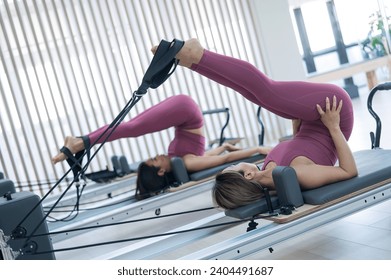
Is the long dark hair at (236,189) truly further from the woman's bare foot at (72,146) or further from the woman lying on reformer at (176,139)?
the woman lying on reformer at (176,139)

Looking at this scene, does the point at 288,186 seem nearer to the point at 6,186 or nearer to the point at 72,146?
the point at 72,146

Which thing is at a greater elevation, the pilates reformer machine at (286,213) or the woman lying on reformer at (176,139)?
the woman lying on reformer at (176,139)

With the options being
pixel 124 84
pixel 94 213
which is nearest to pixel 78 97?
pixel 124 84

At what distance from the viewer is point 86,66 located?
579 centimetres

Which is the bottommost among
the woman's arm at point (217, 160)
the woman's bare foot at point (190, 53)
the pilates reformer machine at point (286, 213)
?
the pilates reformer machine at point (286, 213)

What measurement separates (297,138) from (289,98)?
0.88ft

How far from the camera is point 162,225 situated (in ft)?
13.1

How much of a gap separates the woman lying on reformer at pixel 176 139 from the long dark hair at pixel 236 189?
1.28 m

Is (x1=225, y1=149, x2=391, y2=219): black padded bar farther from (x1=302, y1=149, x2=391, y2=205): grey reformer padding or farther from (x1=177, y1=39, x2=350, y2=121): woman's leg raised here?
(x1=177, y1=39, x2=350, y2=121): woman's leg raised

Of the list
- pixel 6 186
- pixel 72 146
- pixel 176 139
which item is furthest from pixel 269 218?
pixel 176 139

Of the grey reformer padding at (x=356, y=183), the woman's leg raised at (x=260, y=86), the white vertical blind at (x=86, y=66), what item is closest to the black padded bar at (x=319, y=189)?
the grey reformer padding at (x=356, y=183)

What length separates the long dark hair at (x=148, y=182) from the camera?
3729mm

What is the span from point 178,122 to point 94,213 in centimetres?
86

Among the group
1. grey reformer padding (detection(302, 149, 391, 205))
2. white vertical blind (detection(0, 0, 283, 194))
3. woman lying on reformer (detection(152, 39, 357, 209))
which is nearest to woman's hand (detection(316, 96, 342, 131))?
woman lying on reformer (detection(152, 39, 357, 209))
